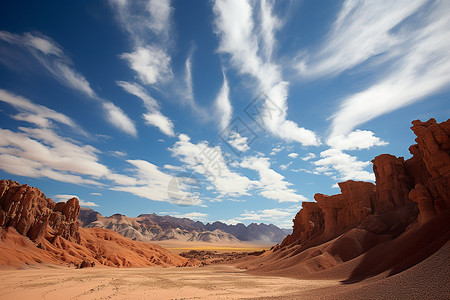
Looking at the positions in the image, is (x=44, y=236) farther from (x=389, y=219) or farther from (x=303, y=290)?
(x=389, y=219)

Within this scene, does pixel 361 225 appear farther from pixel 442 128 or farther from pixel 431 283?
pixel 431 283

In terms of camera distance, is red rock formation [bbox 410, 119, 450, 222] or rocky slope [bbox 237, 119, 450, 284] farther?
red rock formation [bbox 410, 119, 450, 222]

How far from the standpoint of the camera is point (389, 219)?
30.3 metres

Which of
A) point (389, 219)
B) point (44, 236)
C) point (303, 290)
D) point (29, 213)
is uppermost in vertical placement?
point (389, 219)

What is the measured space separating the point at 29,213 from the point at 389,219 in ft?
173

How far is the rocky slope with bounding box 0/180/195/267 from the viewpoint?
32312 millimetres

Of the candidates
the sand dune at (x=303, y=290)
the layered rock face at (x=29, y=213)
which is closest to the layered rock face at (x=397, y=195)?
the sand dune at (x=303, y=290)

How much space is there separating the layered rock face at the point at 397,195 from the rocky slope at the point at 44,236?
131 feet

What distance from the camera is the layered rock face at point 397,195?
851 inches

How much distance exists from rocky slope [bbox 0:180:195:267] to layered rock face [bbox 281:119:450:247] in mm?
39997

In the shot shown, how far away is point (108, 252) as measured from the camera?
47.4 metres

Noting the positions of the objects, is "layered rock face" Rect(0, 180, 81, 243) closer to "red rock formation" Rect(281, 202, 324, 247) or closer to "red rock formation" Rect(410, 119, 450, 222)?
"red rock formation" Rect(281, 202, 324, 247)

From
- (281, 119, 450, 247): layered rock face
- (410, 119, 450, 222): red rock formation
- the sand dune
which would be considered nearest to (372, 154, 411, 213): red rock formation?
(281, 119, 450, 247): layered rock face

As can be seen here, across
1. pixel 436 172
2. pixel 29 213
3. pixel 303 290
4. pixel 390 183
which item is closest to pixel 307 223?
pixel 390 183
